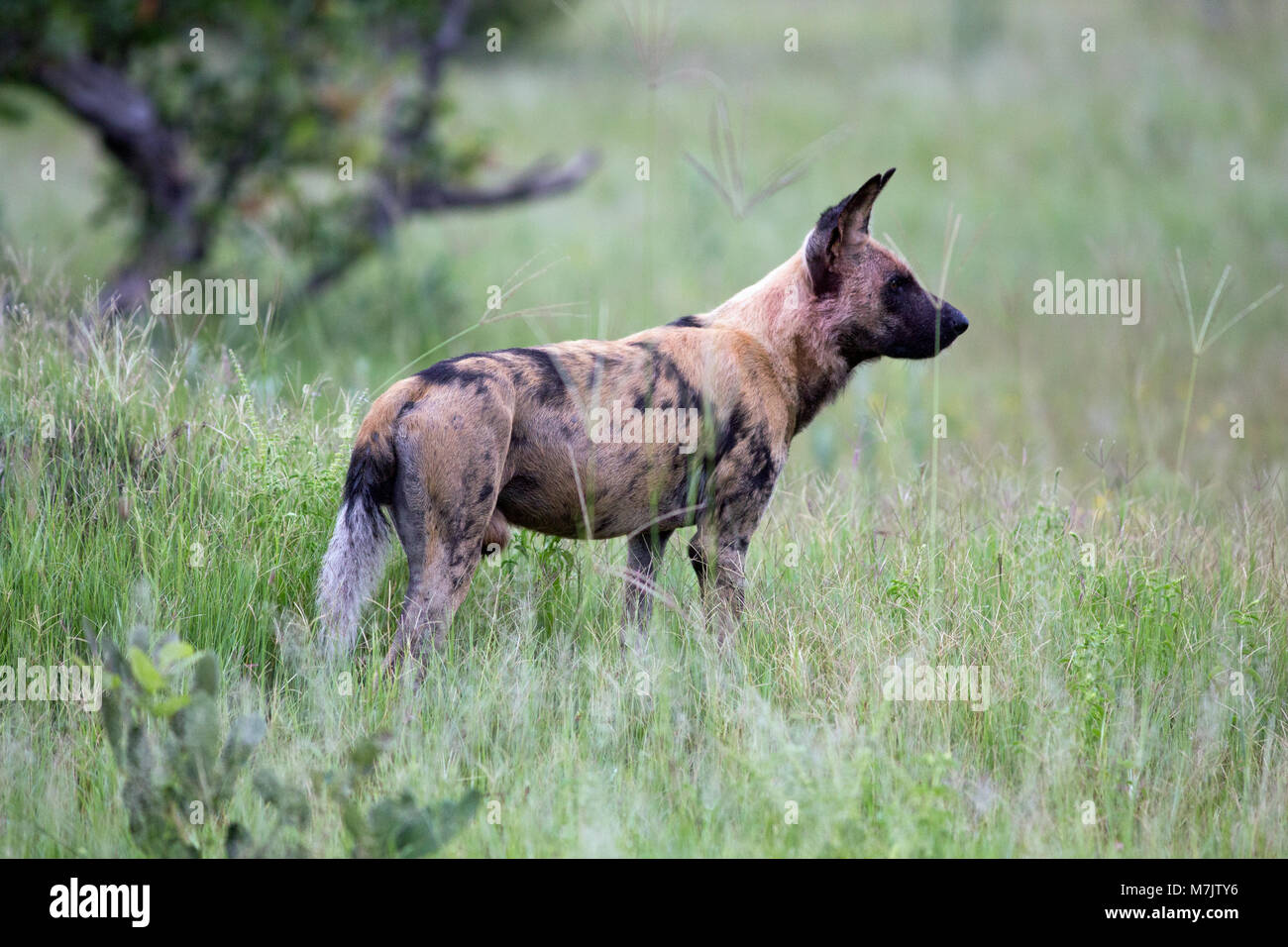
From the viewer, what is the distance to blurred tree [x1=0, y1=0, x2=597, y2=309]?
35.3ft

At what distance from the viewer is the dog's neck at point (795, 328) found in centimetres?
584

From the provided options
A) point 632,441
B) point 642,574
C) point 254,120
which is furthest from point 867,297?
point 254,120

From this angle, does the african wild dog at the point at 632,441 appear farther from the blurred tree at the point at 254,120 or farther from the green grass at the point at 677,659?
the blurred tree at the point at 254,120

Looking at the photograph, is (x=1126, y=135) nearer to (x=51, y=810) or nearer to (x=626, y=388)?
(x=626, y=388)

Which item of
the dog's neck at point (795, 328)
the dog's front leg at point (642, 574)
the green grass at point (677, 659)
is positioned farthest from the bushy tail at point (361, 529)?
the dog's neck at point (795, 328)

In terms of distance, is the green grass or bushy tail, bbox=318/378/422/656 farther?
bushy tail, bbox=318/378/422/656

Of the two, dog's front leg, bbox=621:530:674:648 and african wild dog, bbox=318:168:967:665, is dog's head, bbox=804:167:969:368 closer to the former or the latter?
african wild dog, bbox=318:168:967:665

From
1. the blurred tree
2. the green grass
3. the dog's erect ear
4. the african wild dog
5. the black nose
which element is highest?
the blurred tree

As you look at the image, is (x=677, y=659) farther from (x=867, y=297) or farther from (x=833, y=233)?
(x=833, y=233)

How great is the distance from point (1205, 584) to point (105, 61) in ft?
32.8

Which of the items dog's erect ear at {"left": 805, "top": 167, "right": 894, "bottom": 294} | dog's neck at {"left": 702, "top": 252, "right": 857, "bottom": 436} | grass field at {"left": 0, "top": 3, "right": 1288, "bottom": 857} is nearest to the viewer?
grass field at {"left": 0, "top": 3, "right": 1288, "bottom": 857}

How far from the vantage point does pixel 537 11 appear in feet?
91.6

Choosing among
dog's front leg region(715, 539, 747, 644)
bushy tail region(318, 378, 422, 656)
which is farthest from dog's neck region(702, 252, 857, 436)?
bushy tail region(318, 378, 422, 656)

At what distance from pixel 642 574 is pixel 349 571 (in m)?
1.26
